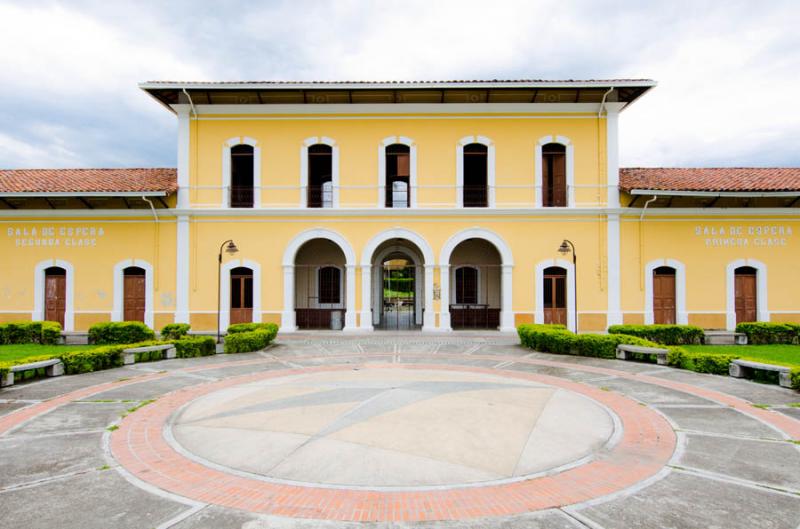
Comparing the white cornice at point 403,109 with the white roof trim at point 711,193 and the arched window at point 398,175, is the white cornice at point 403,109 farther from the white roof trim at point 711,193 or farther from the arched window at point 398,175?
the white roof trim at point 711,193

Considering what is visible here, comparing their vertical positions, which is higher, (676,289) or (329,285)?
(329,285)

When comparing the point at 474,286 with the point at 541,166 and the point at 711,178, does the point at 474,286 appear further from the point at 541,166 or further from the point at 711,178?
the point at 711,178

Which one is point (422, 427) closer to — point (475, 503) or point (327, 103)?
point (475, 503)

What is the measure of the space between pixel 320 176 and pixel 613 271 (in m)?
14.0

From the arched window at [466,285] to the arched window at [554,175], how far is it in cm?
464

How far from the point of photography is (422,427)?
21.7 ft

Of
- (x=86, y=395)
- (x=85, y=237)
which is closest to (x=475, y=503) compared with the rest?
(x=86, y=395)

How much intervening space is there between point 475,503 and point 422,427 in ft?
7.08

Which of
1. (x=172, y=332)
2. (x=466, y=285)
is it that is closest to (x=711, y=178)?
(x=466, y=285)

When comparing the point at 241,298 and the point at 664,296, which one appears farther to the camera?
the point at 241,298

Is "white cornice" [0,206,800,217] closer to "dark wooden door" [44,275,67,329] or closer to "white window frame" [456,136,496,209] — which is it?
"white window frame" [456,136,496,209]

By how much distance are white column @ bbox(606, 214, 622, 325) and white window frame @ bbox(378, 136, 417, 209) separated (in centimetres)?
817

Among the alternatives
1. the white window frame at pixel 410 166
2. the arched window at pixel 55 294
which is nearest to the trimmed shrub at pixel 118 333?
the arched window at pixel 55 294

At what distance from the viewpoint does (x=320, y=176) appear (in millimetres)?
22219
